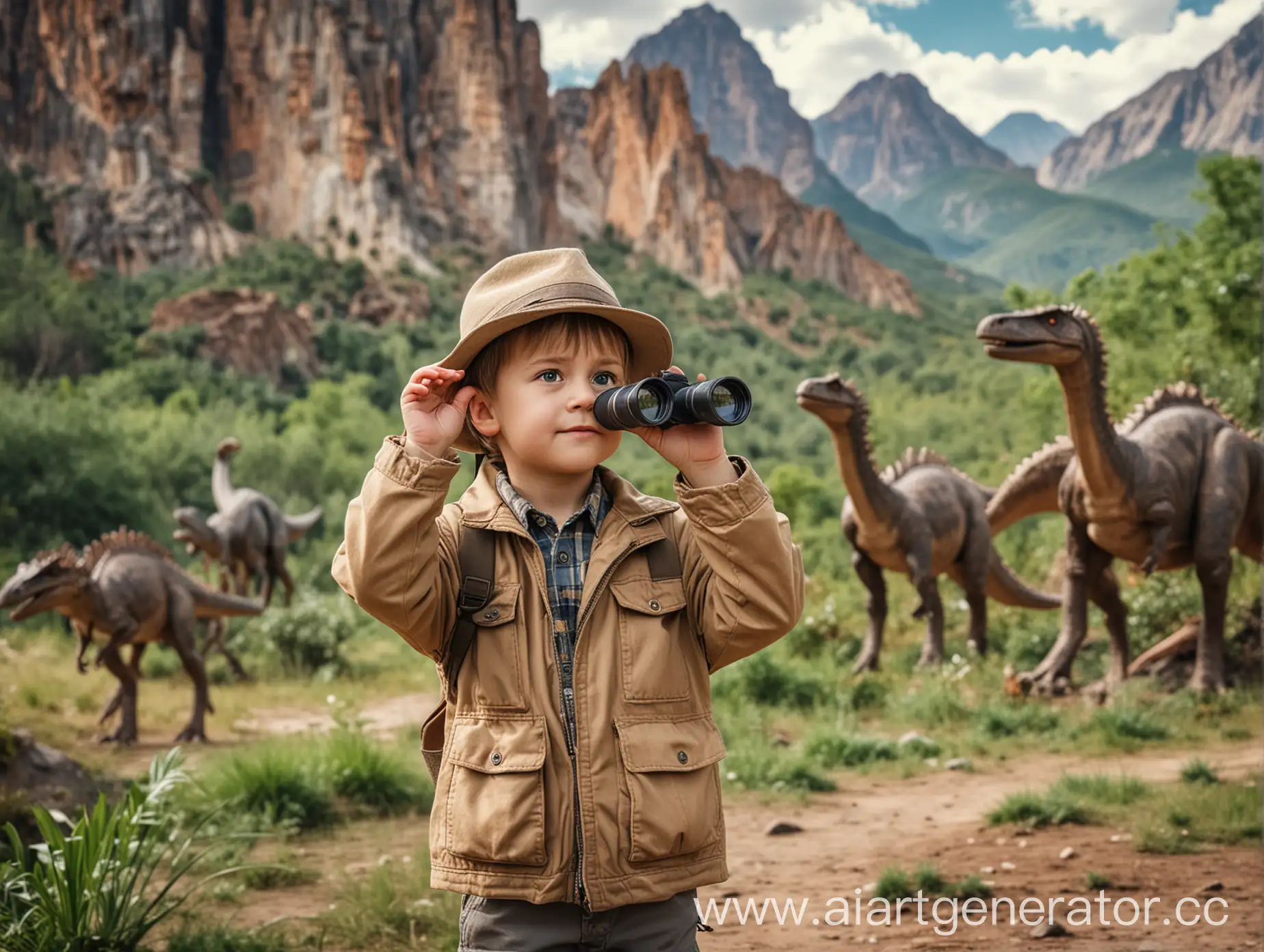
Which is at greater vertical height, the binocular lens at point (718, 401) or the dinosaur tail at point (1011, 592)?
the binocular lens at point (718, 401)

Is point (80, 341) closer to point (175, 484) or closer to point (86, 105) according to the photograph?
point (175, 484)

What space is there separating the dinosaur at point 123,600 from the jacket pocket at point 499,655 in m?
5.95

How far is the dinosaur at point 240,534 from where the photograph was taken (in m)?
11.6

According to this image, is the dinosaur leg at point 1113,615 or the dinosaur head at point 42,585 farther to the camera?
the dinosaur leg at point 1113,615

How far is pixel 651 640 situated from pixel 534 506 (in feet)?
1.07

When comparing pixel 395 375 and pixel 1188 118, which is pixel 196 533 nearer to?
pixel 395 375

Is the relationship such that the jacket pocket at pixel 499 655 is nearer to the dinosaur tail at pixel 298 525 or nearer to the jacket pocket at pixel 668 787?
the jacket pocket at pixel 668 787

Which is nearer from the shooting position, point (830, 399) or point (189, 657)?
point (830, 399)

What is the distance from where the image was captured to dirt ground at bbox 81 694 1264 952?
3832 mm

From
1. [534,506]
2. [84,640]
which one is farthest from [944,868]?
[84,640]

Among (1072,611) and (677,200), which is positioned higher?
(677,200)

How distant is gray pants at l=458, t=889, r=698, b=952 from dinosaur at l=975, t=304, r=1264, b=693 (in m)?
5.12

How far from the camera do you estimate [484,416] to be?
7.57ft

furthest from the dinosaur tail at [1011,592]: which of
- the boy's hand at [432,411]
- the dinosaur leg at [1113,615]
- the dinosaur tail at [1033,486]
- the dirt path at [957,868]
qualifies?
the boy's hand at [432,411]
